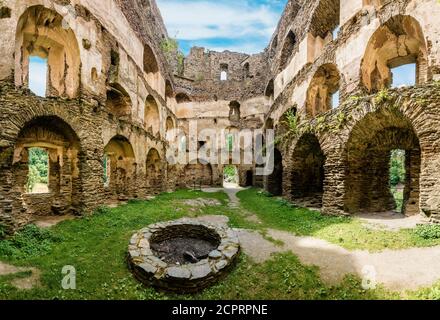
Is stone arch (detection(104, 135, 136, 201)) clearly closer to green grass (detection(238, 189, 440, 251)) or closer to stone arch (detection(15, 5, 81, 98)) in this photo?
stone arch (detection(15, 5, 81, 98))

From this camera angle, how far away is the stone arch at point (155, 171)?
17.4 metres

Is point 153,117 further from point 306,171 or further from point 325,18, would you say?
point 325,18

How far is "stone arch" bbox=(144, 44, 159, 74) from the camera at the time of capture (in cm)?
1722

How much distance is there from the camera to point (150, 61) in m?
18.2

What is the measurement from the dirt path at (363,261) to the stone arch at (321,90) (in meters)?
8.75

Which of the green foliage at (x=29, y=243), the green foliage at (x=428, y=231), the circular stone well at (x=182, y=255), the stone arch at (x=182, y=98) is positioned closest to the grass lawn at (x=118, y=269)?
the green foliage at (x=29, y=243)

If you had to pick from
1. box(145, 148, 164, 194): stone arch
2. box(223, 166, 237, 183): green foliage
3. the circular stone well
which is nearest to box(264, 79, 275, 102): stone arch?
box(145, 148, 164, 194): stone arch

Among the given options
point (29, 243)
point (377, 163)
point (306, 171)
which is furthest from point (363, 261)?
point (306, 171)

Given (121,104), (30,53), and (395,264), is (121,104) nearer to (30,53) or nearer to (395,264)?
(30,53)

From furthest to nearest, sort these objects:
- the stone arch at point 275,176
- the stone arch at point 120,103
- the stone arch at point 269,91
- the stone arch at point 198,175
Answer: the stone arch at point 198,175 → the stone arch at point 269,91 → the stone arch at point 275,176 → the stone arch at point 120,103

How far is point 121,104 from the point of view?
44.4ft

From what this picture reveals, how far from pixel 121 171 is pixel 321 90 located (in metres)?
12.8

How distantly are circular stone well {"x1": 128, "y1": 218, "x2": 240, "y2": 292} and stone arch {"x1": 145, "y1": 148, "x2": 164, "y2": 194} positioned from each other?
A: 34.0ft

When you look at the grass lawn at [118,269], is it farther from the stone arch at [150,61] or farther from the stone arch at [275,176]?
the stone arch at [150,61]
